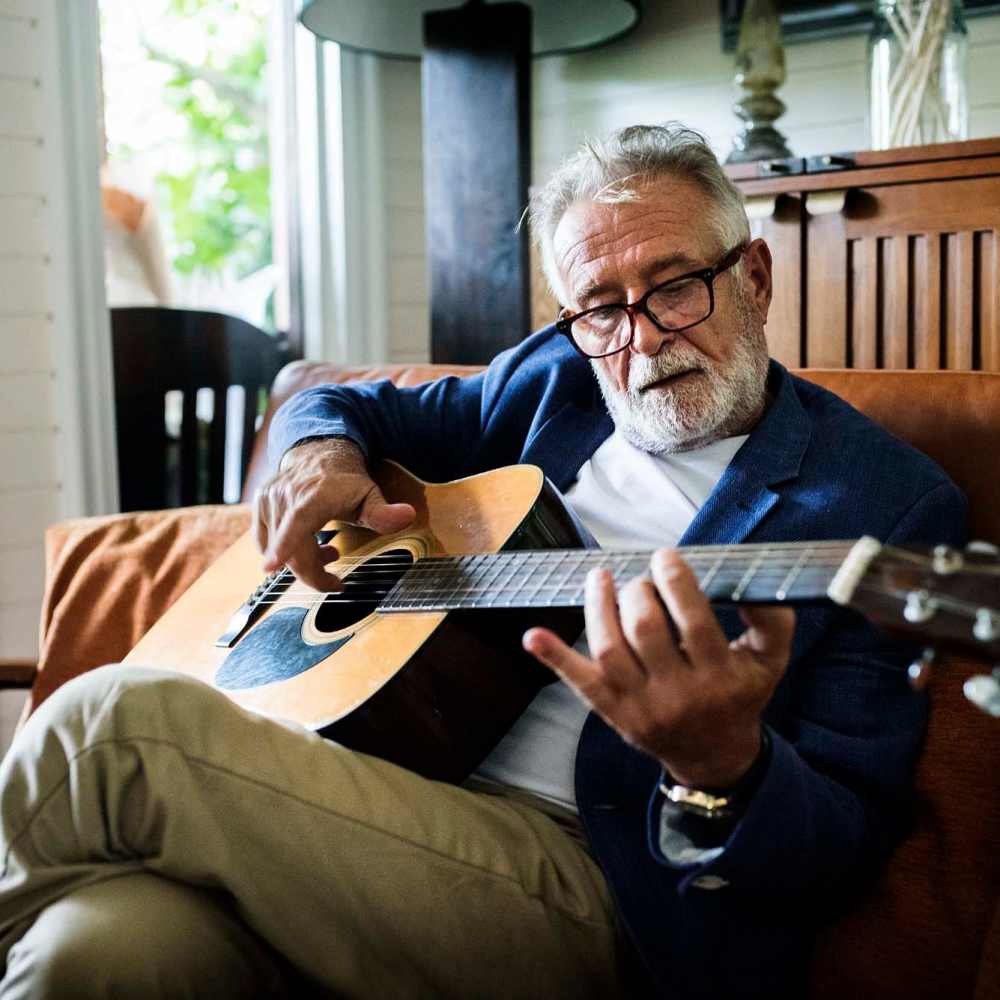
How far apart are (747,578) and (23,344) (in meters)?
1.91

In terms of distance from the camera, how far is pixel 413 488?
1.54 metres

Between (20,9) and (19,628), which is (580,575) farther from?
(20,9)

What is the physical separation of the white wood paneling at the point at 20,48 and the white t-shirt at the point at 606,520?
1.49 metres

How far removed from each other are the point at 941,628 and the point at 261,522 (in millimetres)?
958

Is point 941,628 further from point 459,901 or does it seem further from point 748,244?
point 748,244

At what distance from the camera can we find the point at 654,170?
149cm

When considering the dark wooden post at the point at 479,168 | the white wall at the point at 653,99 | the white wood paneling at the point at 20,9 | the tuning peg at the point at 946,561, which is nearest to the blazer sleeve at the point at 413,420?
the dark wooden post at the point at 479,168

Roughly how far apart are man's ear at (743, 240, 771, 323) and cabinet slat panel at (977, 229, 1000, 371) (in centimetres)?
46

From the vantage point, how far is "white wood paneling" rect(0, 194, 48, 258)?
2361mm

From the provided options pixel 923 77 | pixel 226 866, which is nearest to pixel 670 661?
pixel 226 866

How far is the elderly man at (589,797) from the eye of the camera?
96 cm

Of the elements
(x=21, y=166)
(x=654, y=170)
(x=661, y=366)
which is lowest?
(x=661, y=366)

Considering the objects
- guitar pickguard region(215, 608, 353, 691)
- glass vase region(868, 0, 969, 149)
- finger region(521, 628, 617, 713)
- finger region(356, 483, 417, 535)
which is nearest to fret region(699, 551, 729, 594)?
finger region(521, 628, 617, 713)

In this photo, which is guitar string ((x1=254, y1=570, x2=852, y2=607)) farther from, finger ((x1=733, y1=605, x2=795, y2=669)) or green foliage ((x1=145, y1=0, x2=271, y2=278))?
green foliage ((x1=145, y1=0, x2=271, y2=278))
